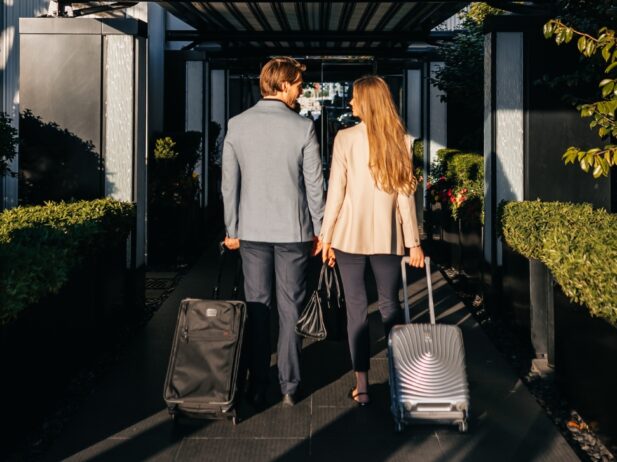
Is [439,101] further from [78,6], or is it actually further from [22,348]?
[22,348]

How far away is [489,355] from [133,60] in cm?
364

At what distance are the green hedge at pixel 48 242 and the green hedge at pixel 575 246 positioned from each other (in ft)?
8.65

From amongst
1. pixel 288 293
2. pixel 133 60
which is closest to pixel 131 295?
pixel 133 60

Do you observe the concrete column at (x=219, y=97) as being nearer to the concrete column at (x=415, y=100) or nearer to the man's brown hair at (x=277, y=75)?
the concrete column at (x=415, y=100)

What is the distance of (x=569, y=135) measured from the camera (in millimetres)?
6496

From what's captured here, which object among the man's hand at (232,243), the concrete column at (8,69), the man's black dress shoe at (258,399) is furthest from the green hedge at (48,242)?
the concrete column at (8,69)

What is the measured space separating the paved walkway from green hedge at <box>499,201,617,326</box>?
76 centimetres

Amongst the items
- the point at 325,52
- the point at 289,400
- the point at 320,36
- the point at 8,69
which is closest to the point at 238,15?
the point at 320,36

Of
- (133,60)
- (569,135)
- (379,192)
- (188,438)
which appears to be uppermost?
(133,60)

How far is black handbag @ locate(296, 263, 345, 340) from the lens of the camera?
4414 millimetres

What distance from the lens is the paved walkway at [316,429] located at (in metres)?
3.86

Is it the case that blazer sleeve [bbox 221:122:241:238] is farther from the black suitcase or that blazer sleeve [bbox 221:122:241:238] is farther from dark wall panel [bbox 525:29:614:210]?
dark wall panel [bbox 525:29:614:210]

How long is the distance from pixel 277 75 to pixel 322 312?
1.32 m

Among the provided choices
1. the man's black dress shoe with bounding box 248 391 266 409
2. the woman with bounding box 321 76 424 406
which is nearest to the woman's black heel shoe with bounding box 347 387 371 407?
the woman with bounding box 321 76 424 406
